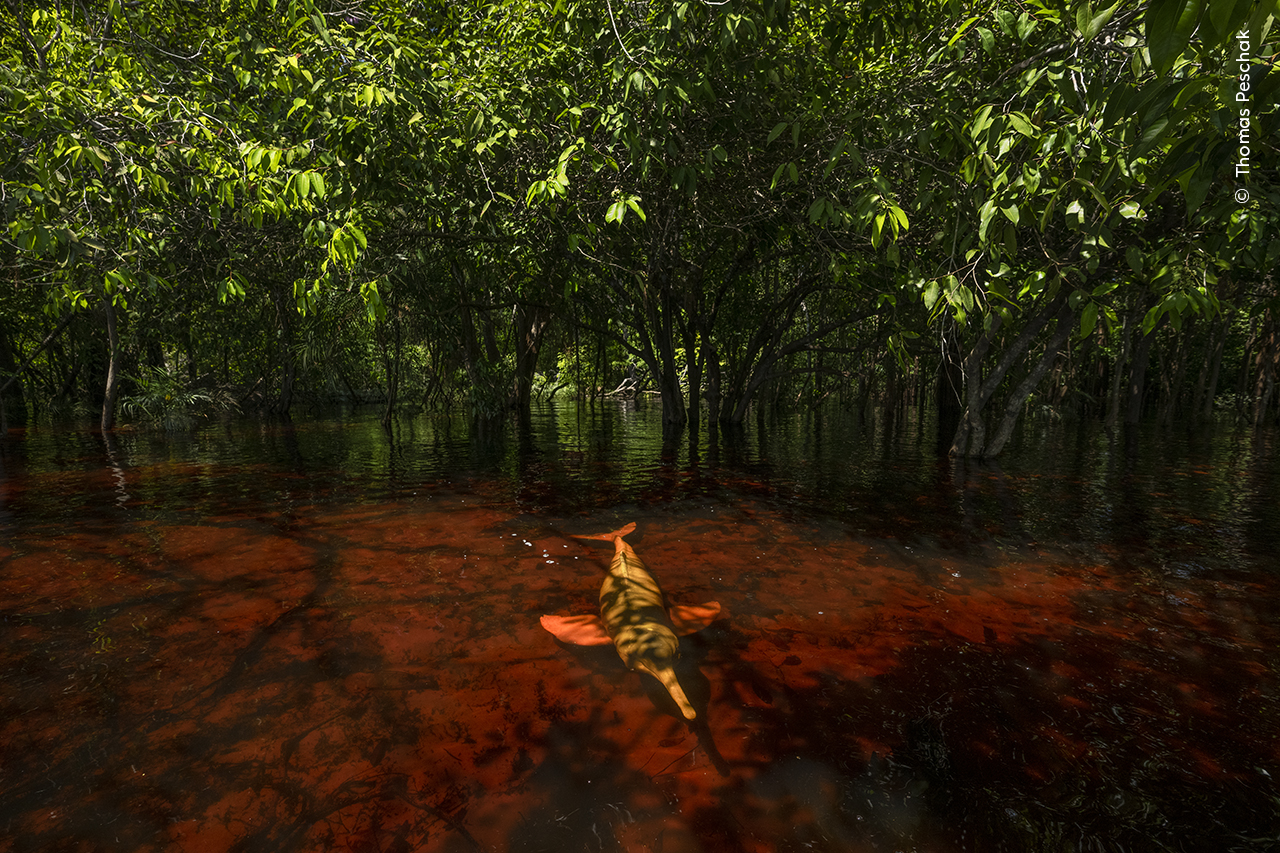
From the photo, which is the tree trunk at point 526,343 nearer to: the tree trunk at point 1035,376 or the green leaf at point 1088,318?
the tree trunk at point 1035,376

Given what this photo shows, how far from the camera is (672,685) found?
2.75 meters

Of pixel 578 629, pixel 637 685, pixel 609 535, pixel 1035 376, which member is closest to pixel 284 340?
pixel 609 535

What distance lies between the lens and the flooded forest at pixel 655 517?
230 cm

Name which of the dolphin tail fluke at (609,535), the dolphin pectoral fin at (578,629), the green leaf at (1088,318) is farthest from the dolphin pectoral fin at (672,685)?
the green leaf at (1088,318)

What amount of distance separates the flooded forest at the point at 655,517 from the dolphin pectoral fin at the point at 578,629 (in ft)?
0.12

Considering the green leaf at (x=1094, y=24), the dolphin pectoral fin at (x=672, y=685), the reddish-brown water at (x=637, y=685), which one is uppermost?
the green leaf at (x=1094, y=24)

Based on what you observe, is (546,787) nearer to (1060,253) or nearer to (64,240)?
(64,240)

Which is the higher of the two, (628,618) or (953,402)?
(953,402)

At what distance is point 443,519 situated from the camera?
255 inches

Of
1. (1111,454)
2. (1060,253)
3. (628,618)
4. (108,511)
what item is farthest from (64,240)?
(1111,454)

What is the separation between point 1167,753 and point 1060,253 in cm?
864

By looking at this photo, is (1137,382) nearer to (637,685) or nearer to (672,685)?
(637,685)

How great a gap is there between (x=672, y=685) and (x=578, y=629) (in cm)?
106

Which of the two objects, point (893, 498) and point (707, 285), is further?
point (707, 285)
